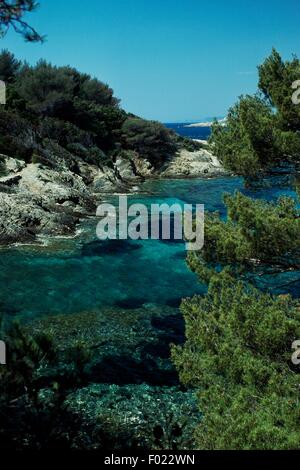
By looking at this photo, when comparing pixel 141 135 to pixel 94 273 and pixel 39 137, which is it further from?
pixel 94 273

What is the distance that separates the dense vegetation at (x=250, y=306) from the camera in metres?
6.35

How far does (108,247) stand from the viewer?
22828 millimetres

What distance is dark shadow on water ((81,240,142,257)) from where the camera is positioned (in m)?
21.7

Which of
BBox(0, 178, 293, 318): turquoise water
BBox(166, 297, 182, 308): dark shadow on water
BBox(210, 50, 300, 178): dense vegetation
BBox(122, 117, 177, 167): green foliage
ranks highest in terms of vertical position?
BBox(122, 117, 177, 167): green foliage

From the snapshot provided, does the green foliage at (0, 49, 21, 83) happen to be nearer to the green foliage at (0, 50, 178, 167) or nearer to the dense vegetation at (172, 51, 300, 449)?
the green foliage at (0, 50, 178, 167)

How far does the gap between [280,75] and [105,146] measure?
132 ft

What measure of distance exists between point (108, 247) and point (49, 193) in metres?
7.28

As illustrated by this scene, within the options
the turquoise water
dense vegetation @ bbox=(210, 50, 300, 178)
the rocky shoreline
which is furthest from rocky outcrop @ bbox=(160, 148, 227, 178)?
dense vegetation @ bbox=(210, 50, 300, 178)

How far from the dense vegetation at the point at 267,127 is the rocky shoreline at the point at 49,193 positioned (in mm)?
9051

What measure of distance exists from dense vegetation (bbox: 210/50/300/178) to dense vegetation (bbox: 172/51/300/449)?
0.02 metres

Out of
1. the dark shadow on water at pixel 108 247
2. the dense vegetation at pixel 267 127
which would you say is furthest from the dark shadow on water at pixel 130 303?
the dense vegetation at pixel 267 127

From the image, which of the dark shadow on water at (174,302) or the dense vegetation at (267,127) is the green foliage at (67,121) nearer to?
the dark shadow on water at (174,302)

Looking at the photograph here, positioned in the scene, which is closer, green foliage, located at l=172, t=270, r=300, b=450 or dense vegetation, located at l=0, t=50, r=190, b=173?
green foliage, located at l=172, t=270, r=300, b=450
